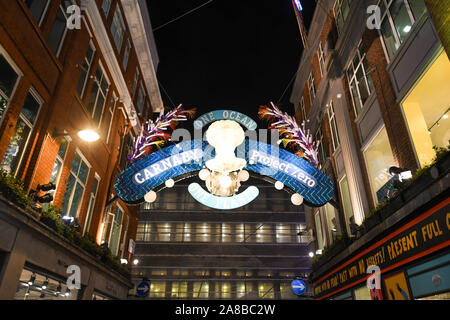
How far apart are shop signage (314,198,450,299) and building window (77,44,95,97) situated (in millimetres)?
13220

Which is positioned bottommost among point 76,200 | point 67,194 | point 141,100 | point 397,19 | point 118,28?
point 67,194

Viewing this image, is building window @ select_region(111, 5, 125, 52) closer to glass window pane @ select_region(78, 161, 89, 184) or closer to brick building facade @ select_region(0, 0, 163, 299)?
brick building facade @ select_region(0, 0, 163, 299)

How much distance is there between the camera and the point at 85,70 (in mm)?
14070

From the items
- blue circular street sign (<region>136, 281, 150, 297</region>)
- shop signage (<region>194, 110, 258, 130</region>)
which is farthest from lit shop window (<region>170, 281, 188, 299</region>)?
shop signage (<region>194, 110, 258, 130</region>)

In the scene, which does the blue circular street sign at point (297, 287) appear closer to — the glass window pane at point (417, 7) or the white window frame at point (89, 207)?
the white window frame at point (89, 207)

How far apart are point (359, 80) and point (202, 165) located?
8332 millimetres

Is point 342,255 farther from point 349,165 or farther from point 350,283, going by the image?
point 349,165

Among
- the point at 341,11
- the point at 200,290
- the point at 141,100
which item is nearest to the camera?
the point at 341,11

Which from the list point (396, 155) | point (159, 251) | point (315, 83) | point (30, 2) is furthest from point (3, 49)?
point (159, 251)

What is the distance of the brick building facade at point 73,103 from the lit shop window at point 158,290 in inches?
550

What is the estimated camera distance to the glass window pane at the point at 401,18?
9528 mm

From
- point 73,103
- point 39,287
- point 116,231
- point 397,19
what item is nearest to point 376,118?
point 397,19

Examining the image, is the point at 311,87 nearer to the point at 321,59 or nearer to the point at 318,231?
the point at 321,59

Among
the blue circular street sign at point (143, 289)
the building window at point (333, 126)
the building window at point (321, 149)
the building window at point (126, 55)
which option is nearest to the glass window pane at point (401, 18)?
the building window at point (333, 126)
